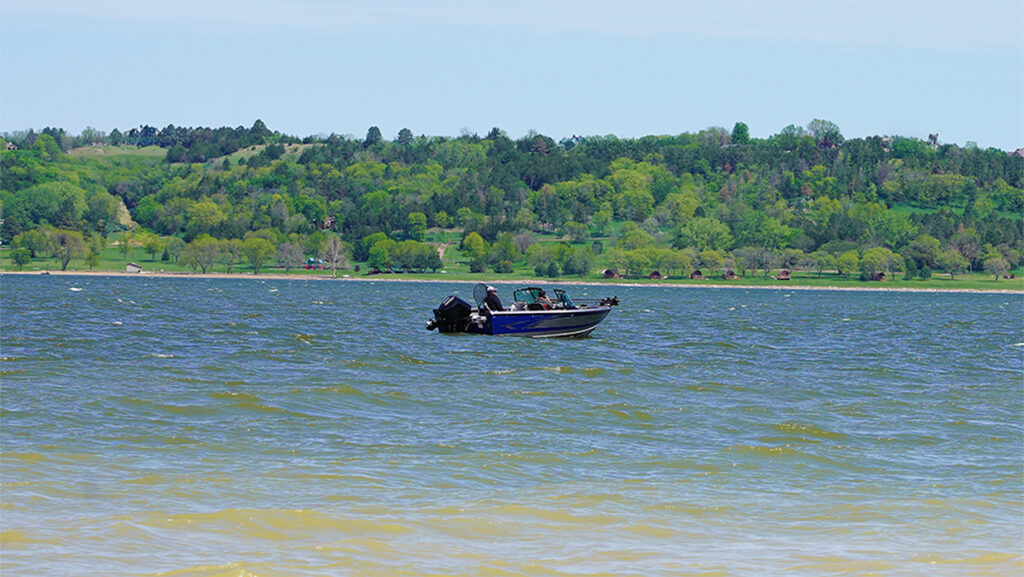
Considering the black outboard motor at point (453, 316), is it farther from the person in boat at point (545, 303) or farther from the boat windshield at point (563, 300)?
the boat windshield at point (563, 300)

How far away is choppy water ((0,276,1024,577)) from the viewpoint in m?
14.3

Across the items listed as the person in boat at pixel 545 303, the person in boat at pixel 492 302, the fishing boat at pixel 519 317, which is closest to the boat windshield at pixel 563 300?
the fishing boat at pixel 519 317

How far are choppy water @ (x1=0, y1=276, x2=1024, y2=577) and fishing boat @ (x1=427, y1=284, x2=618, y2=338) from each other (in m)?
13.1

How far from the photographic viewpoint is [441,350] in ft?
152

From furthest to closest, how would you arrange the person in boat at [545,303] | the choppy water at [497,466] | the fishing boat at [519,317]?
the person in boat at [545,303] < the fishing boat at [519,317] < the choppy water at [497,466]

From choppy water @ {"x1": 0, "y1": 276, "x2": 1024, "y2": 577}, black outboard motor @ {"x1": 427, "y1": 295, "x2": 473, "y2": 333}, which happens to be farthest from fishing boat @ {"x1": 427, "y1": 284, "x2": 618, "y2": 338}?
choppy water @ {"x1": 0, "y1": 276, "x2": 1024, "y2": 577}

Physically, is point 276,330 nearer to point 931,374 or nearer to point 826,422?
point 931,374

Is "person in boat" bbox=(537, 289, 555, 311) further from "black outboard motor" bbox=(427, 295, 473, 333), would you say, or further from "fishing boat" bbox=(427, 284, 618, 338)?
"black outboard motor" bbox=(427, 295, 473, 333)

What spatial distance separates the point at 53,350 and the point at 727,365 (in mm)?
24757

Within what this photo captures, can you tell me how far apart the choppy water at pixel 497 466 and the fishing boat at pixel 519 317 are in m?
13.1

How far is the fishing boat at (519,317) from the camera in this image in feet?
178

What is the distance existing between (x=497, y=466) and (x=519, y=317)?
33945mm

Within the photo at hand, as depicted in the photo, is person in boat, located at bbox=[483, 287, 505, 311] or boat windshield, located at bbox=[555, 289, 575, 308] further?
boat windshield, located at bbox=[555, 289, 575, 308]

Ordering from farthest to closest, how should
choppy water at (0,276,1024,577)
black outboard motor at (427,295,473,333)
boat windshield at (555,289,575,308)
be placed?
1. boat windshield at (555,289,575,308)
2. black outboard motor at (427,295,473,333)
3. choppy water at (0,276,1024,577)
